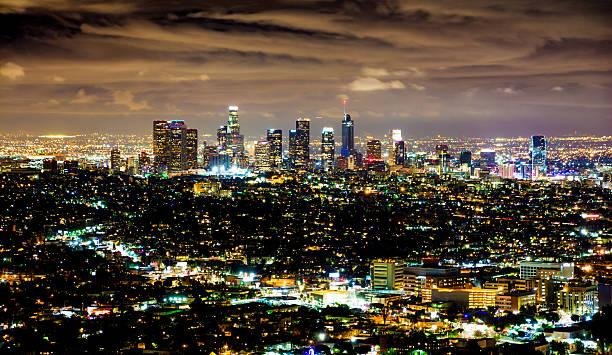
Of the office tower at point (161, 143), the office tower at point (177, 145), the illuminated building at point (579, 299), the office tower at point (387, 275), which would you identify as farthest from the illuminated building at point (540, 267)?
the office tower at point (161, 143)

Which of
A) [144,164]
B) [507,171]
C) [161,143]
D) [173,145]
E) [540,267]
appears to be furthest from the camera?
[507,171]

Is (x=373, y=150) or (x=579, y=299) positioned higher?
(x=373, y=150)

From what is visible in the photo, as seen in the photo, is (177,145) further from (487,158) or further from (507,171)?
(487,158)

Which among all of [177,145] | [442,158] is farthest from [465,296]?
[442,158]

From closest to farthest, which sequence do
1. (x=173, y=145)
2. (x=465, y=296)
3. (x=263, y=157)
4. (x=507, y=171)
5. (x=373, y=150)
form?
1. (x=465, y=296)
2. (x=173, y=145)
3. (x=507, y=171)
4. (x=263, y=157)
5. (x=373, y=150)

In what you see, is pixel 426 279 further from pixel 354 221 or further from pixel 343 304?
pixel 354 221

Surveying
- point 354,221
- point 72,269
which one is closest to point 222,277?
point 72,269

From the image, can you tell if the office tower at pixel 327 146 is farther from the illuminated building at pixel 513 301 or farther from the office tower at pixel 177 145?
the illuminated building at pixel 513 301
